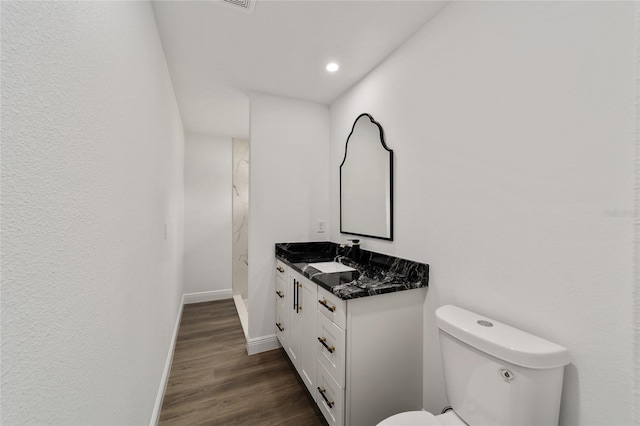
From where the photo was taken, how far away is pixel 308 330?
176 centimetres

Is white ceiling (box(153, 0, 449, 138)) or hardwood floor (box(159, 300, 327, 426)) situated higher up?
white ceiling (box(153, 0, 449, 138))

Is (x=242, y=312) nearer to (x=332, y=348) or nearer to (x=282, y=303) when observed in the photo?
(x=282, y=303)

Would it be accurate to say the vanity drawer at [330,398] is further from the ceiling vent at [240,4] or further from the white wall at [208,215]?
the white wall at [208,215]

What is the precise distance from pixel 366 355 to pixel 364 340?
87 mm

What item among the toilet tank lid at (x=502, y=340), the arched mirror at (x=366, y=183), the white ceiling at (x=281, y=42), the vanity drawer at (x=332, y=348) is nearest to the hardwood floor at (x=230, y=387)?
the vanity drawer at (x=332, y=348)

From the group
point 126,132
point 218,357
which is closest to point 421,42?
point 126,132

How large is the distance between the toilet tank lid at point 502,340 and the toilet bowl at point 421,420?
1.14 ft

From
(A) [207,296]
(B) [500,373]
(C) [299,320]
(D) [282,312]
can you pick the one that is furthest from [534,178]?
(A) [207,296]

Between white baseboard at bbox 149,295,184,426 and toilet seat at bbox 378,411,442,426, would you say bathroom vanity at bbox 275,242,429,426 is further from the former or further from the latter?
white baseboard at bbox 149,295,184,426

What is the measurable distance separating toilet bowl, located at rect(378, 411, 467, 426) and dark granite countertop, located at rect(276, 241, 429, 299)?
0.52m

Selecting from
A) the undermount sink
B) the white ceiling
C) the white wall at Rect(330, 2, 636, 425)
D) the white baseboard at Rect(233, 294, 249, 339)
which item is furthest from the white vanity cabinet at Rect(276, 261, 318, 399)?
the white ceiling

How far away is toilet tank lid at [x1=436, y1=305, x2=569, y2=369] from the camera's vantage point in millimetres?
894

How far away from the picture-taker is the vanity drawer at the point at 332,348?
137 cm

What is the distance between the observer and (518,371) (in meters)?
0.92
